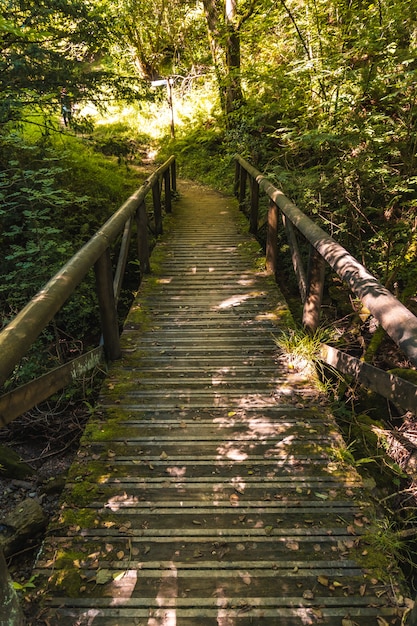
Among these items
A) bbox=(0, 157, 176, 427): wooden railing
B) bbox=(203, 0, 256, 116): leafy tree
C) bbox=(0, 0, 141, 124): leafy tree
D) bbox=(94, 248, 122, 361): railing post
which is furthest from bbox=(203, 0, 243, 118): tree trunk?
bbox=(94, 248, 122, 361): railing post

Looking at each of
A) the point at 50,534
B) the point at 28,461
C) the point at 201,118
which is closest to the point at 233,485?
the point at 50,534

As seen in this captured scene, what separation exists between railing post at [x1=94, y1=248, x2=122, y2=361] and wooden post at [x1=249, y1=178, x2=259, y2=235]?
4.20 meters

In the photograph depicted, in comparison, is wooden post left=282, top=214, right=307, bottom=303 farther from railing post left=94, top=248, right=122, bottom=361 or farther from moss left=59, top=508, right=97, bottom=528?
moss left=59, top=508, right=97, bottom=528

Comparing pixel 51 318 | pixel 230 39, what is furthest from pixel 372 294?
pixel 230 39

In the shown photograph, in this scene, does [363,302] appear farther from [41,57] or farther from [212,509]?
[41,57]

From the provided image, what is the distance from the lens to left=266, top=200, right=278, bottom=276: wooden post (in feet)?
16.5

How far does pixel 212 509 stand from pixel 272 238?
3690 mm

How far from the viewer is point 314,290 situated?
3.42 m

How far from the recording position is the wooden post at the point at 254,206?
6836 millimetres

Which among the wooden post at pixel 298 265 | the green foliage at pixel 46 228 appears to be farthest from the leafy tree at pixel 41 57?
the wooden post at pixel 298 265

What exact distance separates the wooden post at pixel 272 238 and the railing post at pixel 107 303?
8.18 feet

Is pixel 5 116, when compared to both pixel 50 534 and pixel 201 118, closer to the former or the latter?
pixel 50 534

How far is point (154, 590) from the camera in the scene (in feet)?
5.88

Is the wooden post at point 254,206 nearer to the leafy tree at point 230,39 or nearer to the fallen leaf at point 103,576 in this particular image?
the leafy tree at point 230,39
